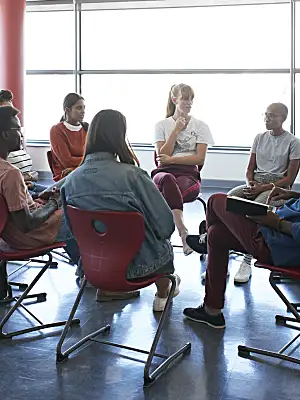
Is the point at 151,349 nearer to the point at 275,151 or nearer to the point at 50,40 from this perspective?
the point at 275,151

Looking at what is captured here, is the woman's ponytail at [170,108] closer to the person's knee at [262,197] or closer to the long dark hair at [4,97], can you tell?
the person's knee at [262,197]

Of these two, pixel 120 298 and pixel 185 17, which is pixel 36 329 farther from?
pixel 185 17

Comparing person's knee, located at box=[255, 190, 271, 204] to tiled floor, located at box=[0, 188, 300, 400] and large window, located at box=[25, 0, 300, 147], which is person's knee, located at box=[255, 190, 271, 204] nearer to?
tiled floor, located at box=[0, 188, 300, 400]

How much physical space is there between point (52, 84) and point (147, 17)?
5.84ft

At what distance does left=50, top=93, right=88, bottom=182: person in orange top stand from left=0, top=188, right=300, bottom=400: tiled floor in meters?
1.13

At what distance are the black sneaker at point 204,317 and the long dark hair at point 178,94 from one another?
1.91 meters

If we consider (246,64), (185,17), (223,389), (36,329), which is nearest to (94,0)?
(185,17)

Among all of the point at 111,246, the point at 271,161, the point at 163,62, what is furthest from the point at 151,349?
the point at 163,62

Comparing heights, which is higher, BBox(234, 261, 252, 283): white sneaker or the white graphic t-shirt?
the white graphic t-shirt

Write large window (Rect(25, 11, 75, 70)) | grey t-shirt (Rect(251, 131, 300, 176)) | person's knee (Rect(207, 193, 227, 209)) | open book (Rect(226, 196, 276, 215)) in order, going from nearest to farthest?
open book (Rect(226, 196, 276, 215)) → person's knee (Rect(207, 193, 227, 209)) → grey t-shirt (Rect(251, 131, 300, 176)) → large window (Rect(25, 11, 75, 70))

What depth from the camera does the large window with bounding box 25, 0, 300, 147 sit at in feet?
26.3

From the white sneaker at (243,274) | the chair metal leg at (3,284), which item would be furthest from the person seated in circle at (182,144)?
the chair metal leg at (3,284)

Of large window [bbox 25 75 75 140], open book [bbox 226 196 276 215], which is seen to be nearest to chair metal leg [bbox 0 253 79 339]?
open book [bbox 226 196 276 215]

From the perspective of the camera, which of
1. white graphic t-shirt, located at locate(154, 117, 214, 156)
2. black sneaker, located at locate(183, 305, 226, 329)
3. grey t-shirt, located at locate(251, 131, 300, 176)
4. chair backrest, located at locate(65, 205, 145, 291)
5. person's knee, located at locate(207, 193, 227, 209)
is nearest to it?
chair backrest, located at locate(65, 205, 145, 291)
